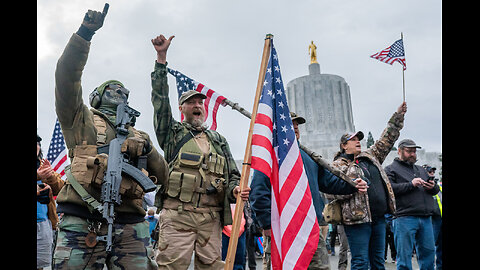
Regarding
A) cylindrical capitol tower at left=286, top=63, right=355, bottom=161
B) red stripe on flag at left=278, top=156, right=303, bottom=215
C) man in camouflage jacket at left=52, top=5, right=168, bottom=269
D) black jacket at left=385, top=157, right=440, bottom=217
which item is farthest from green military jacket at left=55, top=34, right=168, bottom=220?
cylindrical capitol tower at left=286, top=63, right=355, bottom=161

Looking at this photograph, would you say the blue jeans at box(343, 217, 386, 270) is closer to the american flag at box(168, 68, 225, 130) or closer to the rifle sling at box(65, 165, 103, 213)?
the american flag at box(168, 68, 225, 130)

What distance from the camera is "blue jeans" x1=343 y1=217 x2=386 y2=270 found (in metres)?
5.04

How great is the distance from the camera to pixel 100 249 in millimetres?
3168

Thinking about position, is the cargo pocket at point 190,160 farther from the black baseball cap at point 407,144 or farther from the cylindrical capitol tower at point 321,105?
the cylindrical capitol tower at point 321,105

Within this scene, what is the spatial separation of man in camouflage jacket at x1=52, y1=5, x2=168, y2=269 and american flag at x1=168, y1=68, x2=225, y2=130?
272 cm

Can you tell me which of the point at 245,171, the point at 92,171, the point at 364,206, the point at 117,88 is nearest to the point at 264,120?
the point at 245,171

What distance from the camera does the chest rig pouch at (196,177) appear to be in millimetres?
4223

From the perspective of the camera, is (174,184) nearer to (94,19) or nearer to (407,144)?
(94,19)

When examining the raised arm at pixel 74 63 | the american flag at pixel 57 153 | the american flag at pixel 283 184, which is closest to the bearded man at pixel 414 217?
the american flag at pixel 283 184

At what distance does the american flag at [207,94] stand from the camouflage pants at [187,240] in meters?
2.13

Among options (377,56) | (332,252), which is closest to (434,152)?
(332,252)

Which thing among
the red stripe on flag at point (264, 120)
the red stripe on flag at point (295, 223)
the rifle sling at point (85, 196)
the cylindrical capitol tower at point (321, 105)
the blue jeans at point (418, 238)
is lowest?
the blue jeans at point (418, 238)

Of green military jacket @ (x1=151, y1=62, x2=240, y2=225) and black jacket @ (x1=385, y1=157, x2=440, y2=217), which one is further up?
green military jacket @ (x1=151, y1=62, x2=240, y2=225)
